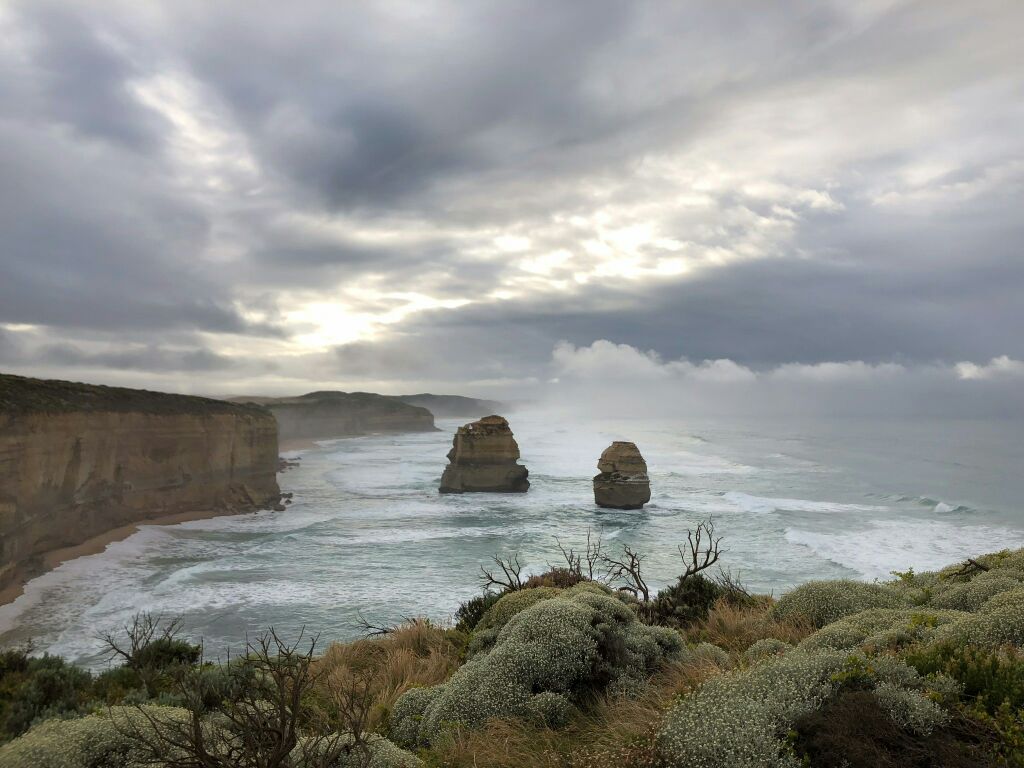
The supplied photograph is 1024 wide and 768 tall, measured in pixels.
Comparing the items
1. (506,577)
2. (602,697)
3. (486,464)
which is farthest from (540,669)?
(486,464)

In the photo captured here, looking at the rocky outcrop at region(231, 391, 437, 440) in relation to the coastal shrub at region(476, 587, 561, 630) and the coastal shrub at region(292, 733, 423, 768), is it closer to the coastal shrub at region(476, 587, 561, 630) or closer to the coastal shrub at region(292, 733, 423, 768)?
the coastal shrub at region(476, 587, 561, 630)

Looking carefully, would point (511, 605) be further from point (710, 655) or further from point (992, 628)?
point (992, 628)

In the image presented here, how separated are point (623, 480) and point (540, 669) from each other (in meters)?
38.0

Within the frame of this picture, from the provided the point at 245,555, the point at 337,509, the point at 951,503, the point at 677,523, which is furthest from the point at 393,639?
the point at 951,503

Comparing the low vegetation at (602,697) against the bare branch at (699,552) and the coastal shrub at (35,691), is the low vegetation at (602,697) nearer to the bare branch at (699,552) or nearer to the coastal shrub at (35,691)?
the coastal shrub at (35,691)

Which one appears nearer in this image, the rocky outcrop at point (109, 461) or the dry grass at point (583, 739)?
the dry grass at point (583, 739)

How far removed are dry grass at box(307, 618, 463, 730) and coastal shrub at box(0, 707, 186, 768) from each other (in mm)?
3060

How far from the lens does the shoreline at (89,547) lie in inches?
1014

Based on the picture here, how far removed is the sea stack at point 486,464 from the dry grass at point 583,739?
1710 inches

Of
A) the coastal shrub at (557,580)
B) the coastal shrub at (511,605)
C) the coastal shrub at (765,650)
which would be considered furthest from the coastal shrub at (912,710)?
the coastal shrub at (557,580)

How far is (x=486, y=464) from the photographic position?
50281 millimetres

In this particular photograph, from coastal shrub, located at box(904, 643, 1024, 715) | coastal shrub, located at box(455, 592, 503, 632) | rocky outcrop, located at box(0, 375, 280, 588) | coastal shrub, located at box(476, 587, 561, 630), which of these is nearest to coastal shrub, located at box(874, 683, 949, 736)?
coastal shrub, located at box(904, 643, 1024, 715)

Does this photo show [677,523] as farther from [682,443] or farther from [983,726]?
[682,443]

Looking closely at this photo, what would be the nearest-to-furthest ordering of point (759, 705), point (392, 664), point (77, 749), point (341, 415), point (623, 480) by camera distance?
1. point (77, 749)
2. point (759, 705)
3. point (392, 664)
4. point (623, 480)
5. point (341, 415)
